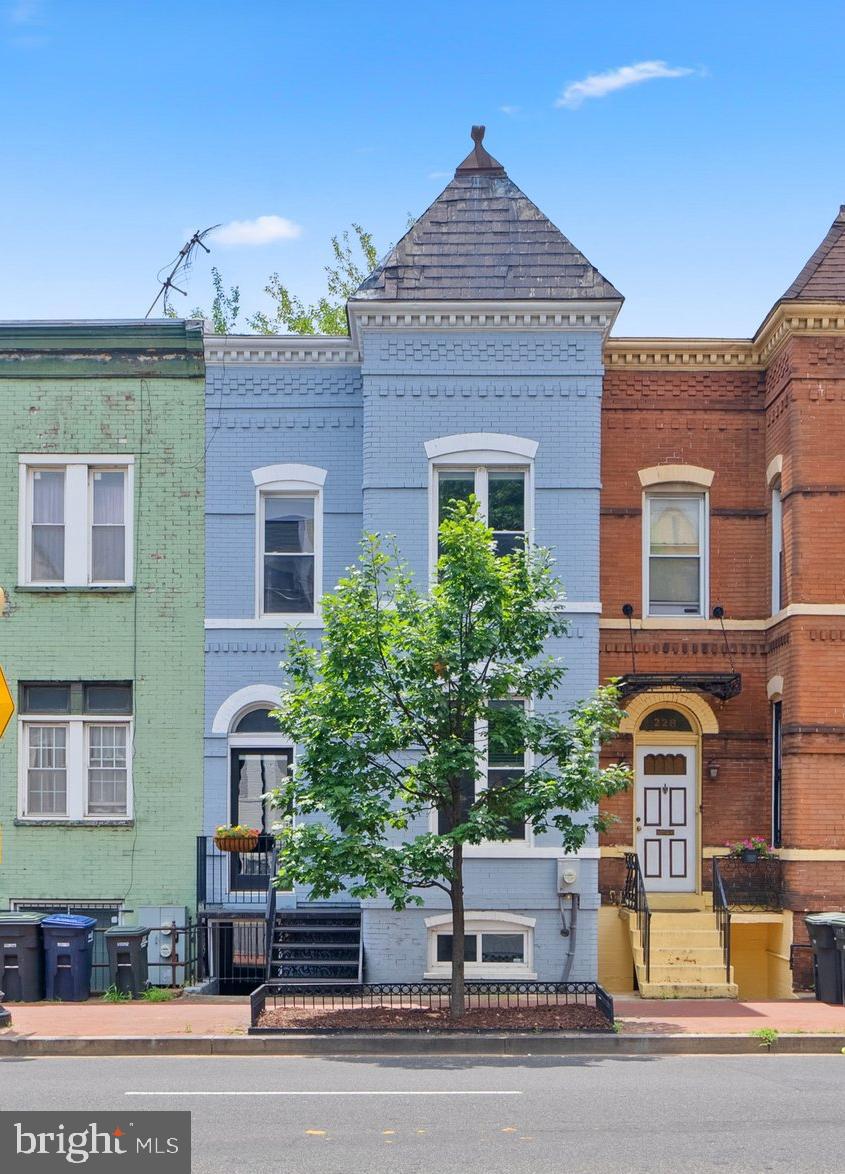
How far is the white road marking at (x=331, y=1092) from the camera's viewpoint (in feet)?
37.6

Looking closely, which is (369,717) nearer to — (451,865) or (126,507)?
(451,865)

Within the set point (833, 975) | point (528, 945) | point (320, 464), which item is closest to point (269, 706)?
point (320, 464)

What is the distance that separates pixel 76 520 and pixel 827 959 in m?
10.7

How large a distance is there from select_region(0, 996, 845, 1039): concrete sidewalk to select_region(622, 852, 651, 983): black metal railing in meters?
0.58

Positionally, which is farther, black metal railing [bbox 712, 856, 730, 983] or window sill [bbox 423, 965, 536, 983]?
window sill [bbox 423, 965, 536, 983]

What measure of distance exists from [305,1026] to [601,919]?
5.82 meters

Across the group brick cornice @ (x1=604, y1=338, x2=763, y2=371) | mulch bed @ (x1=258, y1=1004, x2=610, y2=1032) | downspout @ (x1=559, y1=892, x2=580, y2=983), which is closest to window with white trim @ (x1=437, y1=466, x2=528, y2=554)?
brick cornice @ (x1=604, y1=338, x2=763, y2=371)

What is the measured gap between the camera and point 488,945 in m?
18.3

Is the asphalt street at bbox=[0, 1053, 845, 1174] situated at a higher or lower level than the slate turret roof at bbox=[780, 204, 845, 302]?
lower

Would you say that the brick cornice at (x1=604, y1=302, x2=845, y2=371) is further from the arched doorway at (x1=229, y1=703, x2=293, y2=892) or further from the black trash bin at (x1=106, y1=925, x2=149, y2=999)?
the black trash bin at (x1=106, y1=925, x2=149, y2=999)

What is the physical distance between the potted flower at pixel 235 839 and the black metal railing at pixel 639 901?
15.4 feet

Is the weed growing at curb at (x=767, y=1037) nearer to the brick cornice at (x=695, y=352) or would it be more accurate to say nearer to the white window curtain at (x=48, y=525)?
the brick cornice at (x=695, y=352)

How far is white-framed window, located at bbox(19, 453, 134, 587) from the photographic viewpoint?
19.7m

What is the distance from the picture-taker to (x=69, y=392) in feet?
65.0
